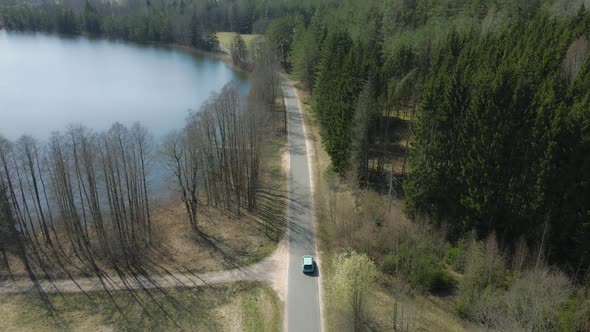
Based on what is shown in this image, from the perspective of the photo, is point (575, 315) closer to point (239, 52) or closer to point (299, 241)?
point (299, 241)

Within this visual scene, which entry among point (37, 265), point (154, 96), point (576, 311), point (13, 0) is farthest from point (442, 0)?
point (13, 0)

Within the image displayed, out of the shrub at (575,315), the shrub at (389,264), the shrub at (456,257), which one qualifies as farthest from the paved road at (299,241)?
the shrub at (575,315)

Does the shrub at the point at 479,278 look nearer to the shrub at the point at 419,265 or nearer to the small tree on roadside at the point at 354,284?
the shrub at the point at 419,265

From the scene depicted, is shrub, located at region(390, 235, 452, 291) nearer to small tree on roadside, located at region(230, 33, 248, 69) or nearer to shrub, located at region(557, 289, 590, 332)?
shrub, located at region(557, 289, 590, 332)

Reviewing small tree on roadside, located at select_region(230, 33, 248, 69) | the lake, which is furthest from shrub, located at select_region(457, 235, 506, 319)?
small tree on roadside, located at select_region(230, 33, 248, 69)

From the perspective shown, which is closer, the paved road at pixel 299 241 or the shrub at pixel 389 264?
the paved road at pixel 299 241

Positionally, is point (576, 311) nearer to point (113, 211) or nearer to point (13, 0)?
Answer: point (113, 211)
